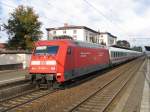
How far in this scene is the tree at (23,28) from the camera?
141 ft

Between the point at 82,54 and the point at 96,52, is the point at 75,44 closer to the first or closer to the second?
the point at 82,54

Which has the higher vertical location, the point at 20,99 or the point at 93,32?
the point at 93,32

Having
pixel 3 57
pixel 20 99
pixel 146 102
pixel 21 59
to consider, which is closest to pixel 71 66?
pixel 20 99

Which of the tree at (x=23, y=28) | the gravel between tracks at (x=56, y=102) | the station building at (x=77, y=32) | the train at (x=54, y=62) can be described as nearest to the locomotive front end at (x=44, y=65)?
the train at (x=54, y=62)

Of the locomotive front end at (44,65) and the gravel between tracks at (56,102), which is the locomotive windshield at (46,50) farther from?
the gravel between tracks at (56,102)

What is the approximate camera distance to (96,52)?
27188mm

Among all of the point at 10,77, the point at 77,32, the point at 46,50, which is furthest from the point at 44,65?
the point at 77,32

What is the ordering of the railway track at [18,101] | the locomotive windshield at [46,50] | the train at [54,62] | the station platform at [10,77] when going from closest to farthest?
the railway track at [18,101] < the train at [54,62] < the locomotive windshield at [46,50] < the station platform at [10,77]

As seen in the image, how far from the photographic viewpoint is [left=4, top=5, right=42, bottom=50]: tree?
141 feet

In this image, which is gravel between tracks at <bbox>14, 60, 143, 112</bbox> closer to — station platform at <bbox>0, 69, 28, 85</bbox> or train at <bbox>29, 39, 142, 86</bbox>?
train at <bbox>29, 39, 142, 86</bbox>

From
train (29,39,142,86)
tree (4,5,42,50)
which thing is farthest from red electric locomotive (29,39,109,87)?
tree (4,5,42,50)

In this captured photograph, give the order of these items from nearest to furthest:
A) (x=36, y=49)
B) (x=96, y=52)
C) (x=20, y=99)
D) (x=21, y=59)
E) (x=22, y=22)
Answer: (x=20, y=99) → (x=36, y=49) → (x=96, y=52) → (x=21, y=59) → (x=22, y=22)

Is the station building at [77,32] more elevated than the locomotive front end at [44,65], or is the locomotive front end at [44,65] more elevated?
the station building at [77,32]

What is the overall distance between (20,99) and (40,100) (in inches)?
39.9
